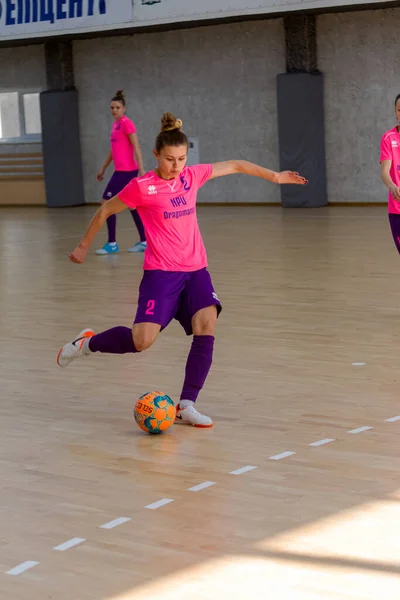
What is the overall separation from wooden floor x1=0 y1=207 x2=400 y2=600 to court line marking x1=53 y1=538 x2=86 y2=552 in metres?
0.01

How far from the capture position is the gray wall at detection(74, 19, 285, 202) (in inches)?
707

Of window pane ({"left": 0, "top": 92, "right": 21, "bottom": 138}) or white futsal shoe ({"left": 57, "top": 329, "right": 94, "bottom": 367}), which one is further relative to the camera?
window pane ({"left": 0, "top": 92, "right": 21, "bottom": 138})

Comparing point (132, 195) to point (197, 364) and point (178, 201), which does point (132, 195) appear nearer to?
point (178, 201)

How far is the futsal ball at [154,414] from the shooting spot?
490 cm

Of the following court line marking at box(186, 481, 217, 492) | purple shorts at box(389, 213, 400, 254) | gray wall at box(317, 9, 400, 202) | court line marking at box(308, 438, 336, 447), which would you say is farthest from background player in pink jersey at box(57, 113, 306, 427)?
gray wall at box(317, 9, 400, 202)

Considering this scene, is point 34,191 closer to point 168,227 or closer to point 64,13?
point 64,13

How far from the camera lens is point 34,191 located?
2138cm

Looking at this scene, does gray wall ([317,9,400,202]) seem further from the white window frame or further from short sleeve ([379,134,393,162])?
short sleeve ([379,134,393,162])

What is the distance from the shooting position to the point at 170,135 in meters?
4.82

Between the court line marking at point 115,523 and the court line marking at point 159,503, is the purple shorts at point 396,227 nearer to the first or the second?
the court line marking at point 159,503

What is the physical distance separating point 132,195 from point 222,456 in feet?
4.43

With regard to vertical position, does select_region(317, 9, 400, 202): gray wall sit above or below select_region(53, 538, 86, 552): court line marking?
above

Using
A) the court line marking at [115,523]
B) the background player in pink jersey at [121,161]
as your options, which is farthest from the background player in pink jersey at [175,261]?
the background player in pink jersey at [121,161]

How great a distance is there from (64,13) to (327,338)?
13264 millimetres
